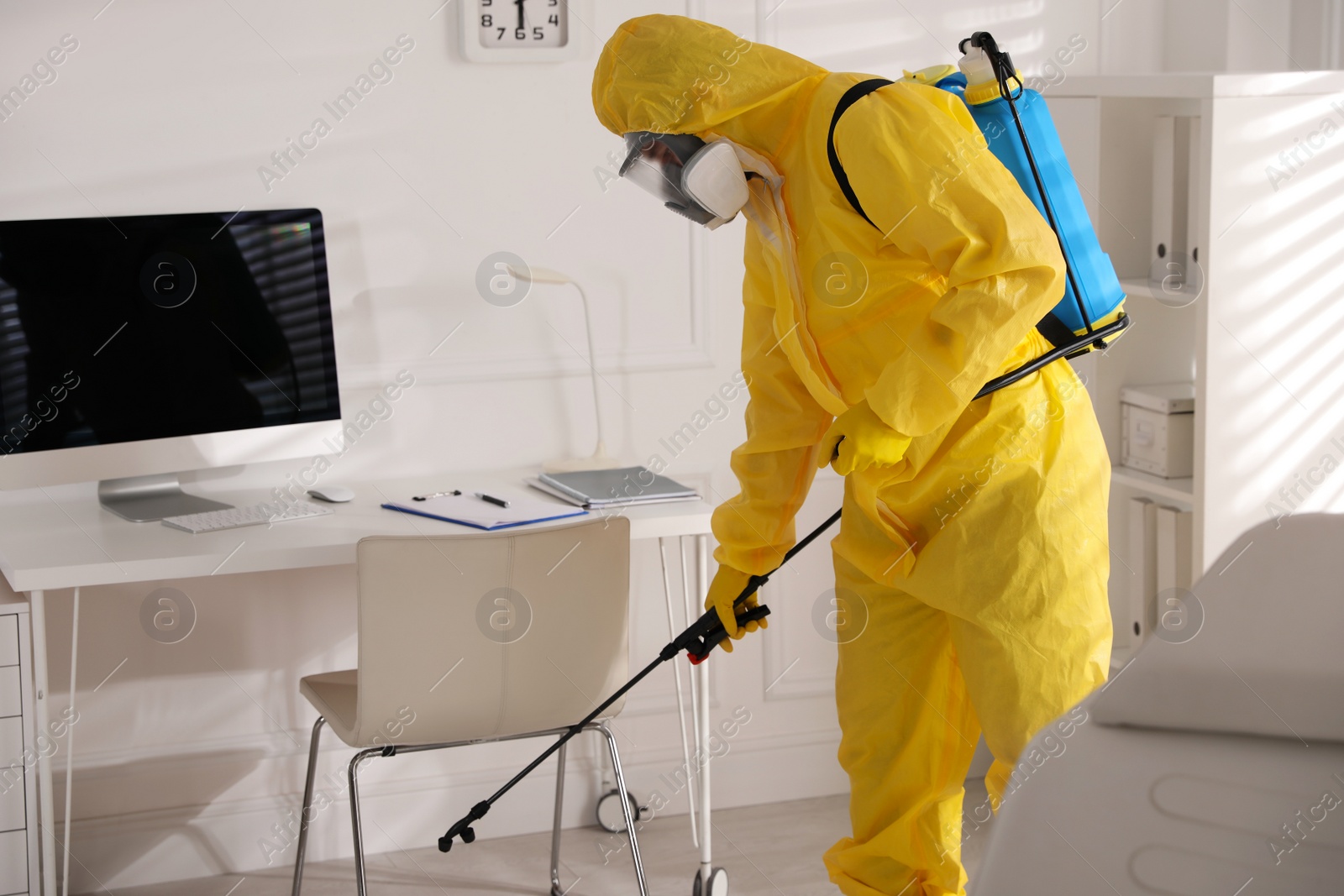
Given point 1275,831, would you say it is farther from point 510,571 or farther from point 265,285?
point 265,285

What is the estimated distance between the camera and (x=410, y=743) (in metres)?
1.96

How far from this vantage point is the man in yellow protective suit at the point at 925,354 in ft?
4.93

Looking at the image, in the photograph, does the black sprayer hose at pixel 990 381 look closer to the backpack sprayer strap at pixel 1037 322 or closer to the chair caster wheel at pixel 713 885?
the backpack sprayer strap at pixel 1037 322

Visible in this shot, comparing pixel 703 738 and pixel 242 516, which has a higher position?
pixel 242 516

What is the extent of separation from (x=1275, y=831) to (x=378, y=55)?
2.31 m

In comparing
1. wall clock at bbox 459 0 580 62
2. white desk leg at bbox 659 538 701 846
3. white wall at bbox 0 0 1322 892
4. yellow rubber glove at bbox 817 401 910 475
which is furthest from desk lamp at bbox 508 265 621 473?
yellow rubber glove at bbox 817 401 910 475

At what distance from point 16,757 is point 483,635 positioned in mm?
762

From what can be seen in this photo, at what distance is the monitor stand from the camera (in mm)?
2244

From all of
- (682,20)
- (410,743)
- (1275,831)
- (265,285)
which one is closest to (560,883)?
(410,743)

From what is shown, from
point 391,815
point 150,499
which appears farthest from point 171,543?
point 391,815

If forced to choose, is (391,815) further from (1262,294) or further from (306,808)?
(1262,294)

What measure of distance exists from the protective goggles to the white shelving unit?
1.04 m

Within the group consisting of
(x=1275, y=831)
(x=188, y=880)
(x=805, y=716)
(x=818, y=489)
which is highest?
(x=1275, y=831)

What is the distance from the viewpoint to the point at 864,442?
5.14 feet
